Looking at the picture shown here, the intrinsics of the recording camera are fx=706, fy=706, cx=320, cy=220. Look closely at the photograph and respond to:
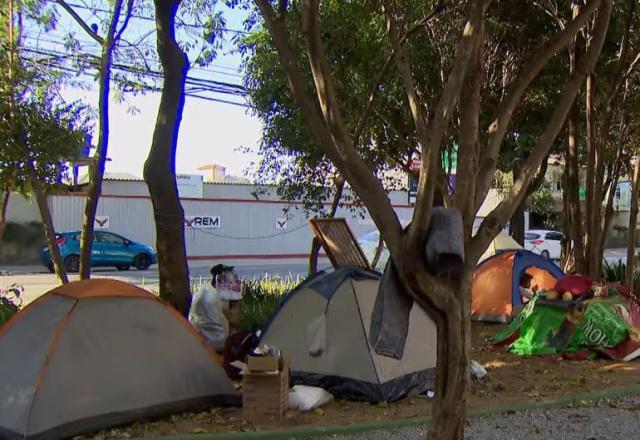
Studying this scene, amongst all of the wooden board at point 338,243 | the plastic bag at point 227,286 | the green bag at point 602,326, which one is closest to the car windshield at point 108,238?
the wooden board at point 338,243

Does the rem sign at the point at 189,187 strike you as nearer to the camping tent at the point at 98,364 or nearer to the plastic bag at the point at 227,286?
the plastic bag at the point at 227,286

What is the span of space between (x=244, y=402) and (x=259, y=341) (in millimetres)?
1466

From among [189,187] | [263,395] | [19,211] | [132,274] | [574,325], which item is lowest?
[132,274]

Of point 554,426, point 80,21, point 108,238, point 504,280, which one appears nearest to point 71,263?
point 108,238

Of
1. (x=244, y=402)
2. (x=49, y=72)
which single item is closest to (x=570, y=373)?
(x=244, y=402)

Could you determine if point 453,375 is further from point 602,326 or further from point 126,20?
point 126,20

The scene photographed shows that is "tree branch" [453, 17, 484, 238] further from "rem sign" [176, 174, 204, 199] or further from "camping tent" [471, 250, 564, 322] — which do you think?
"rem sign" [176, 174, 204, 199]

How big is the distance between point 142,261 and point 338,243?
62.4 ft

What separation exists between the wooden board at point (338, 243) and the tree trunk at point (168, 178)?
1.79 metres

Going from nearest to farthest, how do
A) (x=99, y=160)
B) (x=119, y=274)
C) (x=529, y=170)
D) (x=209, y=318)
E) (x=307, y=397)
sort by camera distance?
(x=529, y=170) → (x=307, y=397) → (x=209, y=318) → (x=99, y=160) → (x=119, y=274)

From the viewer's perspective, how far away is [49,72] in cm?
1196

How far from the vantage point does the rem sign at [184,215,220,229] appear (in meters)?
31.5

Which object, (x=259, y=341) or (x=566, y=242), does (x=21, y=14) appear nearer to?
(x=259, y=341)

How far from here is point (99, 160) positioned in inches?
417
